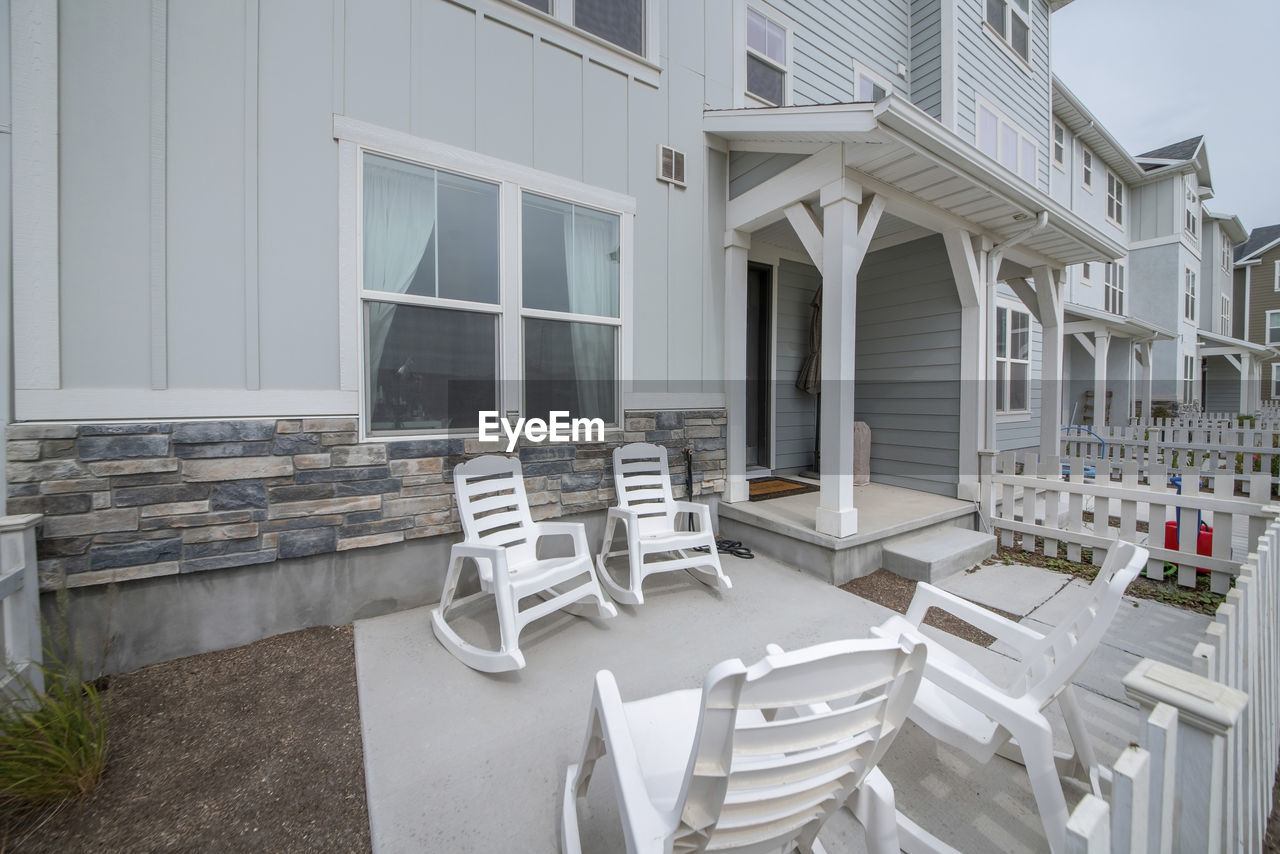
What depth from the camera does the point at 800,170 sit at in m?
3.71

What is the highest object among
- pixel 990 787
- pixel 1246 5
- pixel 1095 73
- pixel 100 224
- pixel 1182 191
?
pixel 1095 73

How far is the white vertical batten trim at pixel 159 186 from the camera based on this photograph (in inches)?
94.7

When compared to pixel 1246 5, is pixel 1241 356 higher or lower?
lower

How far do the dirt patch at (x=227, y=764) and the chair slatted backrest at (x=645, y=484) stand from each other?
1.93 m

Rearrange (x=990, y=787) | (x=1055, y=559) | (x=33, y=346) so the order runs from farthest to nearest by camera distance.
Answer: (x=1055, y=559), (x=33, y=346), (x=990, y=787)

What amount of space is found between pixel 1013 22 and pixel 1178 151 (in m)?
11.3

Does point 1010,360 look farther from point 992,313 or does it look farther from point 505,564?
point 505,564

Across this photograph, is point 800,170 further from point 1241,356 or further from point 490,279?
point 1241,356

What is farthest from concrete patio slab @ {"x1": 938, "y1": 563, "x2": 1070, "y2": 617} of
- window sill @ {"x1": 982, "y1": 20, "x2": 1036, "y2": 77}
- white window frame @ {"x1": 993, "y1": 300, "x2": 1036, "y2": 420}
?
window sill @ {"x1": 982, "y1": 20, "x2": 1036, "y2": 77}

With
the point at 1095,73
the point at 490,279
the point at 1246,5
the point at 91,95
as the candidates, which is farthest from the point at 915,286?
the point at 1095,73

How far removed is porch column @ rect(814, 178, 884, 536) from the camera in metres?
3.45

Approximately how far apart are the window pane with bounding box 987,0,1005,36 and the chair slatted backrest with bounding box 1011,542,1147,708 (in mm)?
9091

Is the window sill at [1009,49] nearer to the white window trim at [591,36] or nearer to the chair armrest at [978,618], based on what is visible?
the white window trim at [591,36]

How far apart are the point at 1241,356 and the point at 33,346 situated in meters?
26.0
